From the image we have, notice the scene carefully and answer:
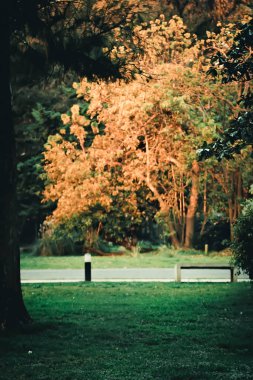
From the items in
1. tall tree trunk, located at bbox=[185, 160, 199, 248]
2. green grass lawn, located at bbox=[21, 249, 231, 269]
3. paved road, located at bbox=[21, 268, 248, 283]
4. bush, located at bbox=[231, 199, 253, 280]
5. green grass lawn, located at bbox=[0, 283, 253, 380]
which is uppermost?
tall tree trunk, located at bbox=[185, 160, 199, 248]

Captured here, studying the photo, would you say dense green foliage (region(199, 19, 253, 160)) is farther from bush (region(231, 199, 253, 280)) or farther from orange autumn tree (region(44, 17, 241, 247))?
orange autumn tree (region(44, 17, 241, 247))

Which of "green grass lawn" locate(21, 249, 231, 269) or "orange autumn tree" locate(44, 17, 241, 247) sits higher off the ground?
"orange autumn tree" locate(44, 17, 241, 247)

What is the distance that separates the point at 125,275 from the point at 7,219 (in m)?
9.30

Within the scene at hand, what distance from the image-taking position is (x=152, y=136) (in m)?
29.0

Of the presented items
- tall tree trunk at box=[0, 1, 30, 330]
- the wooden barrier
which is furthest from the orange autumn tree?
tall tree trunk at box=[0, 1, 30, 330]

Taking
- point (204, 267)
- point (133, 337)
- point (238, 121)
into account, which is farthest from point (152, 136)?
point (133, 337)

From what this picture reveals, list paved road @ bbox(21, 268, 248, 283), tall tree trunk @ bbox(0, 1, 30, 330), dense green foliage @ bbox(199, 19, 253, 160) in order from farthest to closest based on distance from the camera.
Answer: paved road @ bbox(21, 268, 248, 283)
tall tree trunk @ bbox(0, 1, 30, 330)
dense green foliage @ bbox(199, 19, 253, 160)

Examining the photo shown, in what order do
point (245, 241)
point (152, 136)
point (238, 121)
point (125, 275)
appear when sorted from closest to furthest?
1. point (238, 121)
2. point (245, 241)
3. point (125, 275)
4. point (152, 136)

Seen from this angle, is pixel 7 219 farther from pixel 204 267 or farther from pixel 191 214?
pixel 191 214

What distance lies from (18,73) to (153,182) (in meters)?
17.6

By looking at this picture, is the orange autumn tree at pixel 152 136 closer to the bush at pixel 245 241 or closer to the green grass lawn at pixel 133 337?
the bush at pixel 245 241

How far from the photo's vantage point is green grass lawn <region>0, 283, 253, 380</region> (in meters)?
7.70

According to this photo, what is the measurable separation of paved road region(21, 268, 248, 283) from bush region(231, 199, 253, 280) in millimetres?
4602

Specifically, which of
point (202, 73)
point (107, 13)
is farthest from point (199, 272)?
point (107, 13)
